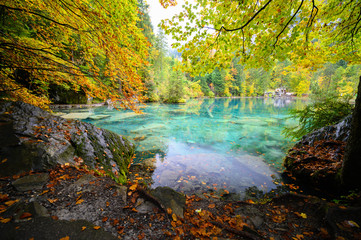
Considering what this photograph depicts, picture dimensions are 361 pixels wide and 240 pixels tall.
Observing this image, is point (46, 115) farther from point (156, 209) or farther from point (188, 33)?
point (188, 33)

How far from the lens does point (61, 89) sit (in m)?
14.1

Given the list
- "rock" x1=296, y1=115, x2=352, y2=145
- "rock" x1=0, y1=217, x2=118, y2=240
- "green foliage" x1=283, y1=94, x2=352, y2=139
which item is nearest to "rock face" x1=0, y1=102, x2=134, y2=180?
"rock" x1=0, y1=217, x2=118, y2=240

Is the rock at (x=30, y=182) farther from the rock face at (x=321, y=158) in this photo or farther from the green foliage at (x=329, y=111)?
the green foliage at (x=329, y=111)

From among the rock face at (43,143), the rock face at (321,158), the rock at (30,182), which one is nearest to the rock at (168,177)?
the rock face at (43,143)

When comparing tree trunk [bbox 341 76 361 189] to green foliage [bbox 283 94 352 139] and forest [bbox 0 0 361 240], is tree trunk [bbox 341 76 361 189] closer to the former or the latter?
forest [bbox 0 0 361 240]

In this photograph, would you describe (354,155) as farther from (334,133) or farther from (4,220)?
(4,220)

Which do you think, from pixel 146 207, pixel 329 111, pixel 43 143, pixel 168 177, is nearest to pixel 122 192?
pixel 146 207

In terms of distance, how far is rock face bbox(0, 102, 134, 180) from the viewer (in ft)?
7.81

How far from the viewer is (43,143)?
2.80m

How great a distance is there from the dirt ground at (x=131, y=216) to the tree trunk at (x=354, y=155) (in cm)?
27

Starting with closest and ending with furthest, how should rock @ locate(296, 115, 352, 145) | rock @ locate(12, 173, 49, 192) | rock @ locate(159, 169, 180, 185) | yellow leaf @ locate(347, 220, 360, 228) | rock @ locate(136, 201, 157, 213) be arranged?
yellow leaf @ locate(347, 220, 360, 228) → rock @ locate(12, 173, 49, 192) → rock @ locate(136, 201, 157, 213) → rock @ locate(296, 115, 352, 145) → rock @ locate(159, 169, 180, 185)

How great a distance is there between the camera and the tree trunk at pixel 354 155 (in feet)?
6.98

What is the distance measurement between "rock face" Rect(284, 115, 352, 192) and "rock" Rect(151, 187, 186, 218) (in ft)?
11.5

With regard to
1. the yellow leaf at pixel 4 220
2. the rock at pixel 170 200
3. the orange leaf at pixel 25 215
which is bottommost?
the rock at pixel 170 200
